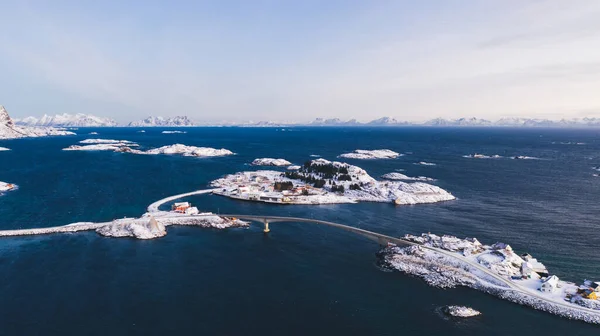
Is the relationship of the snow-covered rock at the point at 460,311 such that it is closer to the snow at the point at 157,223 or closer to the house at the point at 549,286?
the house at the point at 549,286

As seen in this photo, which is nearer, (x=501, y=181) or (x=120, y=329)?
(x=120, y=329)

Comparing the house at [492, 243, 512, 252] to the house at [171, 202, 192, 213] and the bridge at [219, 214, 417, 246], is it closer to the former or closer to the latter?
the bridge at [219, 214, 417, 246]

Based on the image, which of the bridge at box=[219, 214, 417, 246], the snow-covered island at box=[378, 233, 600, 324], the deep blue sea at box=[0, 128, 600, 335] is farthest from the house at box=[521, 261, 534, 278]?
the bridge at box=[219, 214, 417, 246]

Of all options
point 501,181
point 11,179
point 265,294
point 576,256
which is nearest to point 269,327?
point 265,294

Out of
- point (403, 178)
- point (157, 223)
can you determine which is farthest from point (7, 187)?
point (403, 178)

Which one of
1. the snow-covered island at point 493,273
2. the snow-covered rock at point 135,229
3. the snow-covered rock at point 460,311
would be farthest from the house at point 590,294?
the snow-covered rock at point 135,229

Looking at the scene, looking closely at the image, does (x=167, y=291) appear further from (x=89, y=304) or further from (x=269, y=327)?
(x=269, y=327)
